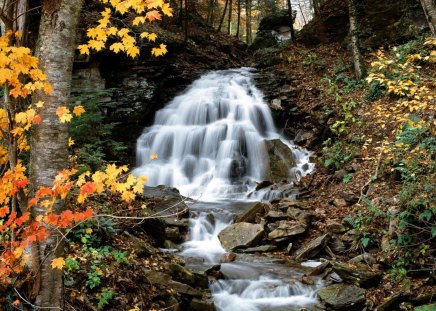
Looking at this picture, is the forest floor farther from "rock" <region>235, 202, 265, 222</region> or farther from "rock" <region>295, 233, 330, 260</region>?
"rock" <region>235, 202, 265, 222</region>

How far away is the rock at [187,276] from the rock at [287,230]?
2.56 meters

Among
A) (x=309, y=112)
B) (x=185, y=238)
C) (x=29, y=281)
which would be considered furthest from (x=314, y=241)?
(x=309, y=112)

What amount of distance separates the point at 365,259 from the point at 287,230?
6.19ft

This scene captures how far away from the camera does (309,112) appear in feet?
45.1

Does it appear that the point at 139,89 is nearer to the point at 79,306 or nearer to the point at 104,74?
the point at 104,74

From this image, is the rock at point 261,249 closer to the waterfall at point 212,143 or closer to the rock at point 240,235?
the rock at point 240,235

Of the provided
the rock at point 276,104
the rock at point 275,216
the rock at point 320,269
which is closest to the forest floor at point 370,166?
the rock at point 276,104

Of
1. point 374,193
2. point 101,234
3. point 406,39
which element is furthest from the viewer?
point 406,39

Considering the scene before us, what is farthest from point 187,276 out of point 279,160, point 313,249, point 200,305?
point 279,160

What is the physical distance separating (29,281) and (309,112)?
12058 mm

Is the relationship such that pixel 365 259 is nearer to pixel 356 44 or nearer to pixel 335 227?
pixel 335 227

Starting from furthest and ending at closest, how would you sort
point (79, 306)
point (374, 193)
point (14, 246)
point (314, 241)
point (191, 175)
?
point (191, 175)
point (374, 193)
point (314, 241)
point (79, 306)
point (14, 246)

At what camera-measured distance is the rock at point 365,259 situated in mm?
6688

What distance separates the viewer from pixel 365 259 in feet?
22.2
